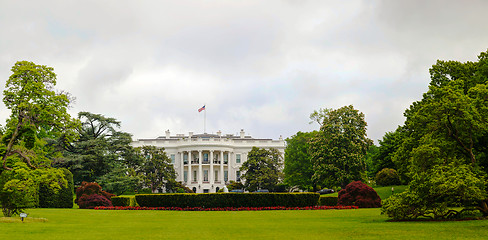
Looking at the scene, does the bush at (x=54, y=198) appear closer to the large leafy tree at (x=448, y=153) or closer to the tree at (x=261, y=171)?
the tree at (x=261, y=171)

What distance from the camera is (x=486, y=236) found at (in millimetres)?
13164

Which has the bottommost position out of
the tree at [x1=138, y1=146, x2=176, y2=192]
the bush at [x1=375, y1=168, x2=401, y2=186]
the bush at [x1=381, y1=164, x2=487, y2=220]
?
the bush at [x1=381, y1=164, x2=487, y2=220]

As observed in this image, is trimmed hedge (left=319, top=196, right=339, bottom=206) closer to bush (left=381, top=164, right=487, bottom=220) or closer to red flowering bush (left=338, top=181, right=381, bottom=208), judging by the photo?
red flowering bush (left=338, top=181, right=381, bottom=208)

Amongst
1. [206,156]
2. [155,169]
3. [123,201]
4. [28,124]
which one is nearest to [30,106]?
[28,124]

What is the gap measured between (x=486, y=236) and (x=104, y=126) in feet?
152

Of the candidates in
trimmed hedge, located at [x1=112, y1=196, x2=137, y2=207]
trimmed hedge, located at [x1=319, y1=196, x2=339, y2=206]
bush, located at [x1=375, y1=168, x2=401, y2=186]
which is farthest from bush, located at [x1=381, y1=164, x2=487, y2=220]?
bush, located at [x1=375, y1=168, x2=401, y2=186]

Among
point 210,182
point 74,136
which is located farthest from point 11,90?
point 210,182

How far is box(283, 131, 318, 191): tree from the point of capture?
58603mm

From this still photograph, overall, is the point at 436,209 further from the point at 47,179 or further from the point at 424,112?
the point at 47,179

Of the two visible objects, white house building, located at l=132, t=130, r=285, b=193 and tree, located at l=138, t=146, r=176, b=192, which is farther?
white house building, located at l=132, t=130, r=285, b=193

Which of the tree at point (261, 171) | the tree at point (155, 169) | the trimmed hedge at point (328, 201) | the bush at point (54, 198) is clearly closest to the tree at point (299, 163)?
the tree at point (261, 171)

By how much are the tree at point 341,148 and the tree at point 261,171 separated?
58.6ft

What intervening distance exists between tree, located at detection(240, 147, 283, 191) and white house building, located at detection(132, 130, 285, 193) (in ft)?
56.2

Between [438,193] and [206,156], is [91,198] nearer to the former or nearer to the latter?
[438,193]
